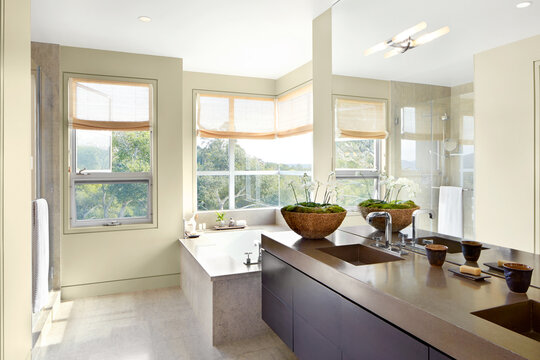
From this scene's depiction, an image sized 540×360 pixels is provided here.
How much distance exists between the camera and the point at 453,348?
36.4 inches

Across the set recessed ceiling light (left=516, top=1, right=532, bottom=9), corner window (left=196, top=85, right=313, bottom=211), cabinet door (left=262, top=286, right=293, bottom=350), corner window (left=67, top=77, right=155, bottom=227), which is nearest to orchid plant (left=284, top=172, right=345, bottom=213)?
cabinet door (left=262, top=286, right=293, bottom=350)

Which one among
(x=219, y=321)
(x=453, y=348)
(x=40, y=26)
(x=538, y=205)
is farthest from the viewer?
(x=40, y=26)

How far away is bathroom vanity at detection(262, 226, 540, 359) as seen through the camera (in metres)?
0.92

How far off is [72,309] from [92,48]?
2627 millimetres

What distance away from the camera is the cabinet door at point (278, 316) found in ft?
6.29

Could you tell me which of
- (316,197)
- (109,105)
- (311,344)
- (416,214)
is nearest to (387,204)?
(416,214)

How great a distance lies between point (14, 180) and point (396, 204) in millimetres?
1905

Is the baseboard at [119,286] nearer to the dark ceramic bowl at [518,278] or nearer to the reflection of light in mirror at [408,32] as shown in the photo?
the reflection of light in mirror at [408,32]

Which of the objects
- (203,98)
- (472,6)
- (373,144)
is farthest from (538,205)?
(203,98)

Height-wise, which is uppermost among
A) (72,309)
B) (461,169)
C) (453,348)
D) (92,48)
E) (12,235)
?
(92,48)

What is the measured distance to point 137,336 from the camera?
109 inches

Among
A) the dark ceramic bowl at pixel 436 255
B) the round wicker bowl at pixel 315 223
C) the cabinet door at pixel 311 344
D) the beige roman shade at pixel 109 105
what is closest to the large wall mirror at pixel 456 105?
the dark ceramic bowl at pixel 436 255

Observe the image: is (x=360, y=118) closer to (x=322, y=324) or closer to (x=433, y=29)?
(x=433, y=29)

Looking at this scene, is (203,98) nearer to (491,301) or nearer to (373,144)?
(373,144)
